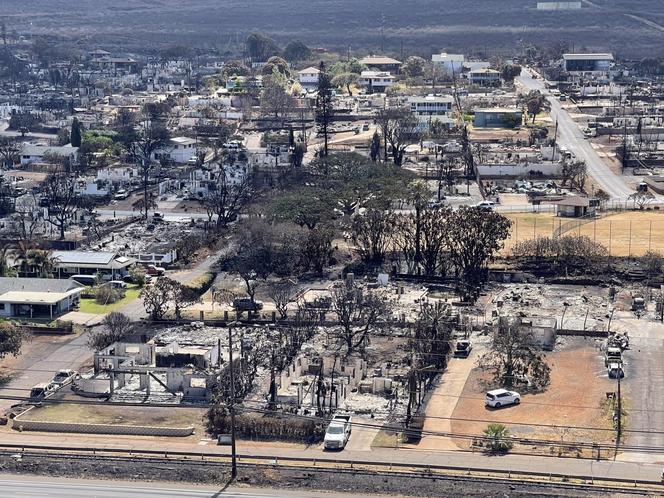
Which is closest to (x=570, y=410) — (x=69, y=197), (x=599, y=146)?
(x=69, y=197)

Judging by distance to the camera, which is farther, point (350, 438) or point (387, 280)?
point (387, 280)

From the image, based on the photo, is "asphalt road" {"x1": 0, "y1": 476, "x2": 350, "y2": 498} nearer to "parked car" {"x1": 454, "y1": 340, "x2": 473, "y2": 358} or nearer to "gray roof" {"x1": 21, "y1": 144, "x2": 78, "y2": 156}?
"parked car" {"x1": 454, "y1": 340, "x2": 473, "y2": 358}

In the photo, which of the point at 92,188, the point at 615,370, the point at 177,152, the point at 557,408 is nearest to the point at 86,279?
the point at 92,188

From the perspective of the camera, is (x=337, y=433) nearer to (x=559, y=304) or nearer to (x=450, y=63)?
(x=559, y=304)

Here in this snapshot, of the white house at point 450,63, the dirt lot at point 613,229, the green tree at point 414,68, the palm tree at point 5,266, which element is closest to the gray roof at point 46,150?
the palm tree at point 5,266

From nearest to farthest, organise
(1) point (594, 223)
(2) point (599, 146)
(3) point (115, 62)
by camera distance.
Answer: (1) point (594, 223) → (2) point (599, 146) → (3) point (115, 62)

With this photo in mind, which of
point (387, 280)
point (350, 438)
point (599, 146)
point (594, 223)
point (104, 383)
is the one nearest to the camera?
point (350, 438)

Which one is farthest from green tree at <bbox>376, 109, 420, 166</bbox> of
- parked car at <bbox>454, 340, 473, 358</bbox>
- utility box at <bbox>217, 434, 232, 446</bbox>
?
utility box at <bbox>217, 434, 232, 446</bbox>

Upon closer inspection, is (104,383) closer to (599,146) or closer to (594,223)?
(594,223)
